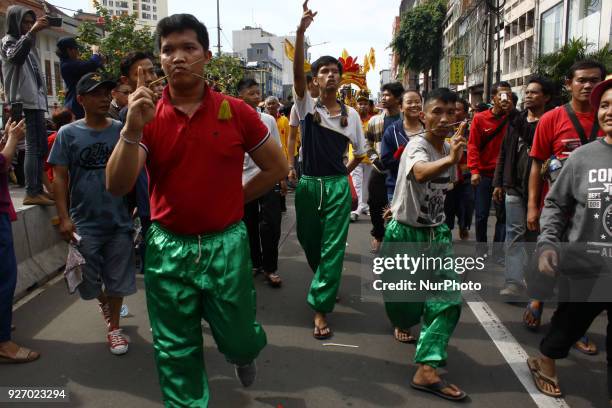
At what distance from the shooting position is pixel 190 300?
97.3 inches

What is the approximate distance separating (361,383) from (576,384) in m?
1.30

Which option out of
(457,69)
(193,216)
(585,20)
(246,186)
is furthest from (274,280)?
(457,69)

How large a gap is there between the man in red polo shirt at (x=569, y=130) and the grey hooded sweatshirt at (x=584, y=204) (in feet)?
3.09

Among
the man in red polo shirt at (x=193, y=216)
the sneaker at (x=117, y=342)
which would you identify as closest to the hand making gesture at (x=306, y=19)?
the man in red polo shirt at (x=193, y=216)

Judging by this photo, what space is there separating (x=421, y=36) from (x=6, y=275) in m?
42.9

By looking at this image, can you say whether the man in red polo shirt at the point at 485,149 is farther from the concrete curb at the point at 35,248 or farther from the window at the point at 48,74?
the window at the point at 48,74

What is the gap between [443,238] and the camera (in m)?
3.51

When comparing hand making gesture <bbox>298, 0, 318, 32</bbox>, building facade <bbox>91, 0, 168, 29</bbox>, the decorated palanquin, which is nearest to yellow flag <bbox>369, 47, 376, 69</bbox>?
the decorated palanquin

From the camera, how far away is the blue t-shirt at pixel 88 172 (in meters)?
3.60

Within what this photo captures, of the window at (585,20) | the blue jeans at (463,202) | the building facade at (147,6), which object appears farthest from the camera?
the building facade at (147,6)

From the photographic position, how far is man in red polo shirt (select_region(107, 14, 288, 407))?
7.75ft

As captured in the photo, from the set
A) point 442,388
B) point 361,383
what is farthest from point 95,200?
point 442,388

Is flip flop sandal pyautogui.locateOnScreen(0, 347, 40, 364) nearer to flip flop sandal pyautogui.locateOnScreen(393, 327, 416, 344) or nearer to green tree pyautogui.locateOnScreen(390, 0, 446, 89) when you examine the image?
flip flop sandal pyautogui.locateOnScreen(393, 327, 416, 344)

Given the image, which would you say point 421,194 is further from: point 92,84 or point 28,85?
point 28,85
